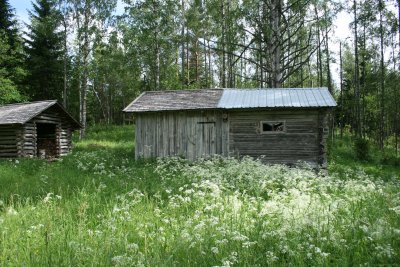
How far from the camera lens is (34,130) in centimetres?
1966

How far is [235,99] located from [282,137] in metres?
3.16

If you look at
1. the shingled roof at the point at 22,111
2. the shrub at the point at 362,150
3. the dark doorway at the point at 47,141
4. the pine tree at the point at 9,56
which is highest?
the pine tree at the point at 9,56

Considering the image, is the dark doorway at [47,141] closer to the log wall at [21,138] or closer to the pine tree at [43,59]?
the log wall at [21,138]

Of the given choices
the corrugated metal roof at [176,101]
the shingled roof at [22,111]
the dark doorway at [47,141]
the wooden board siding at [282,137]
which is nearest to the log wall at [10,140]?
the shingled roof at [22,111]

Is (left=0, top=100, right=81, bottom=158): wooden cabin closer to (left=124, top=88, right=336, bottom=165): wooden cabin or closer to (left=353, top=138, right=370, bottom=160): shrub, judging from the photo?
(left=124, top=88, right=336, bottom=165): wooden cabin

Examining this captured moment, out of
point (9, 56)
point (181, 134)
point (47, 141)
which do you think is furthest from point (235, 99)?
point (9, 56)

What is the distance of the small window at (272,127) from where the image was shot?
16428mm

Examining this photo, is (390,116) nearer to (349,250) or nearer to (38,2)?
(38,2)

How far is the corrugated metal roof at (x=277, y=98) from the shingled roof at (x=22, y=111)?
10.4 metres

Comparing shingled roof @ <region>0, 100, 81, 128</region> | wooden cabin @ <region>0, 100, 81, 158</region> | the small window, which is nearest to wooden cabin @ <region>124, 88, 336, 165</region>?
the small window

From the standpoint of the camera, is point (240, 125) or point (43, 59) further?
point (43, 59)

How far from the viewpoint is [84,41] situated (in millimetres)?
30719

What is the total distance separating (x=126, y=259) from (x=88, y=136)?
99.2ft

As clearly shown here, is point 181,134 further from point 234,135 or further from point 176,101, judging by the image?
point 234,135
